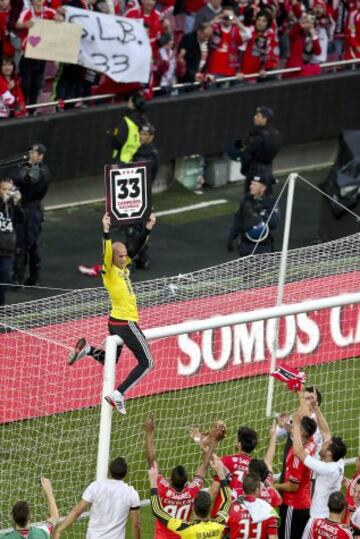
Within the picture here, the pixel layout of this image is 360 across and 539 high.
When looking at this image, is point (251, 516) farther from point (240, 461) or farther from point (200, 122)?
point (200, 122)

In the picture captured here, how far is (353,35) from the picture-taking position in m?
28.1

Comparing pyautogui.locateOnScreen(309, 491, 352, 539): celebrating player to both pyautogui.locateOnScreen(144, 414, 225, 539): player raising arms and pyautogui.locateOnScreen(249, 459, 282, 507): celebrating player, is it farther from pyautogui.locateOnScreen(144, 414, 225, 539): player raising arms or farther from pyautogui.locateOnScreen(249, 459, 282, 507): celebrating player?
pyautogui.locateOnScreen(144, 414, 225, 539): player raising arms

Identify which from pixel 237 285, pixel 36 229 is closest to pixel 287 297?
pixel 237 285

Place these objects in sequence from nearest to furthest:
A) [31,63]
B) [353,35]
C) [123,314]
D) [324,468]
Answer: [324,468], [123,314], [31,63], [353,35]

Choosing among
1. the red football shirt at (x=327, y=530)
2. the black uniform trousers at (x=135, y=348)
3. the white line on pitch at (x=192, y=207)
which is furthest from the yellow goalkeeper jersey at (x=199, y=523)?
the white line on pitch at (x=192, y=207)

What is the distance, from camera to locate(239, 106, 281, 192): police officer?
23000 millimetres

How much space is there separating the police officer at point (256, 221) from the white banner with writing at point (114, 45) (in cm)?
367

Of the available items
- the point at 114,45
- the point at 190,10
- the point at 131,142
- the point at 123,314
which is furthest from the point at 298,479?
the point at 190,10

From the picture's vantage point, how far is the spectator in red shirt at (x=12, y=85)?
915 inches

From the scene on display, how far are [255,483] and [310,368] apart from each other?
5.73 m

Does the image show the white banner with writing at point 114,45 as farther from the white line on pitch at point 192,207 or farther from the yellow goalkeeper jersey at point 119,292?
the yellow goalkeeper jersey at point 119,292

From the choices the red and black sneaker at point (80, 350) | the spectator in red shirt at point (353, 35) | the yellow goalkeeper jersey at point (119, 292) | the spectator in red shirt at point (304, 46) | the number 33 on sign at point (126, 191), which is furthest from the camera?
the spectator in red shirt at point (353, 35)

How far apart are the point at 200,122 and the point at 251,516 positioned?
13.4 metres

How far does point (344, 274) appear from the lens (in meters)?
19.9
